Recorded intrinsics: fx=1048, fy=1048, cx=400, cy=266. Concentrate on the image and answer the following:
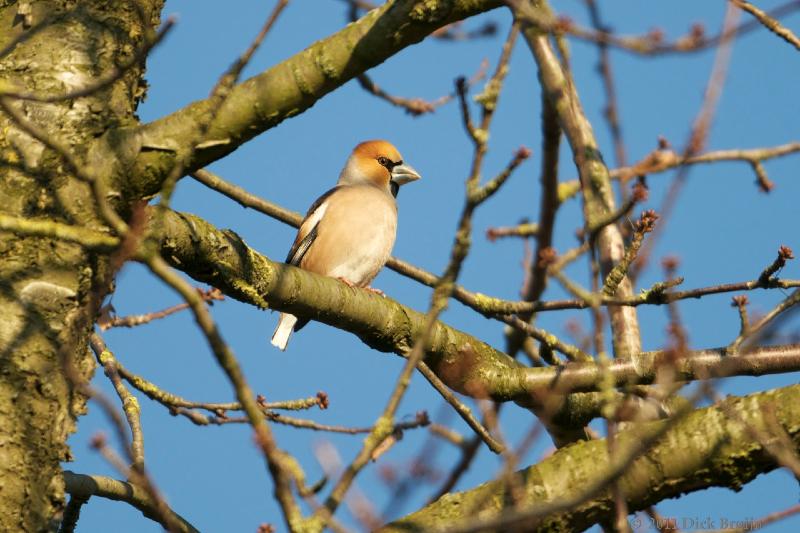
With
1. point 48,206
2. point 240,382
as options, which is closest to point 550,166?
point 48,206

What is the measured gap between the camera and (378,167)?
27.6ft

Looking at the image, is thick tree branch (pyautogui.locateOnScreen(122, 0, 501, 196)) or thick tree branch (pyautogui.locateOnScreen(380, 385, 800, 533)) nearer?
thick tree branch (pyautogui.locateOnScreen(380, 385, 800, 533))

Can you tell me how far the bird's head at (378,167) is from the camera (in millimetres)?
8383

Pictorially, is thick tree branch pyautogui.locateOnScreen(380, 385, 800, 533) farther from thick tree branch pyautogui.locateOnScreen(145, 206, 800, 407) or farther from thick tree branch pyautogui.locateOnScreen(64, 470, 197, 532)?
thick tree branch pyautogui.locateOnScreen(64, 470, 197, 532)

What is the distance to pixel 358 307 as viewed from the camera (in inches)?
161

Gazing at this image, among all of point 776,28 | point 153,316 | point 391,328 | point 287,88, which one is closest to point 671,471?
point 391,328

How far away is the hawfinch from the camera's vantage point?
6.71 meters

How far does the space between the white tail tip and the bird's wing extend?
0.39 metres

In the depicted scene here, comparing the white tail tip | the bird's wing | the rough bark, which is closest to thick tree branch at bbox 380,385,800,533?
the rough bark

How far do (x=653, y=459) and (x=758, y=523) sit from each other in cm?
56

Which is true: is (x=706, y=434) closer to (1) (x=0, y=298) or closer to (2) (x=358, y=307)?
(2) (x=358, y=307)

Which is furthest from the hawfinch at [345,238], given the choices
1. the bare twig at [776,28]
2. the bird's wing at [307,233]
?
the bare twig at [776,28]

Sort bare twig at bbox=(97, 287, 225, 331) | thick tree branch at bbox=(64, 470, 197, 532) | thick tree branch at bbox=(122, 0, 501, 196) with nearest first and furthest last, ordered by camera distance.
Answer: thick tree branch at bbox=(122, 0, 501, 196), thick tree branch at bbox=(64, 470, 197, 532), bare twig at bbox=(97, 287, 225, 331)

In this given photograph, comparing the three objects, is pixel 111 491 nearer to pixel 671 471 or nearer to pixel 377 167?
pixel 671 471
